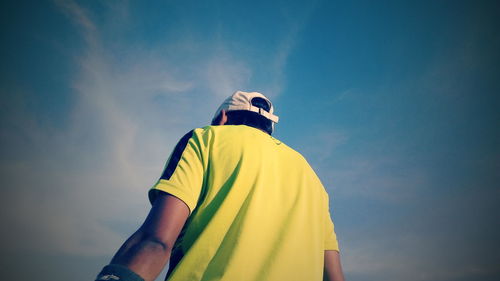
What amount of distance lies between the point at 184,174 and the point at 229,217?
434mm

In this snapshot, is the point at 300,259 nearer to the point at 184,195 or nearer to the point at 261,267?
the point at 261,267

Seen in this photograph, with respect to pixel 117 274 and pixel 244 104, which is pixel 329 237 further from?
pixel 117 274

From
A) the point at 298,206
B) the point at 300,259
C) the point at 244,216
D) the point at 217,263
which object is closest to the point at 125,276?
the point at 217,263

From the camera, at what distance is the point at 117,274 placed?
113cm

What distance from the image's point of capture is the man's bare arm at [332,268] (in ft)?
8.36

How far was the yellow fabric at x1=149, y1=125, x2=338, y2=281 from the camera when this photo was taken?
154cm

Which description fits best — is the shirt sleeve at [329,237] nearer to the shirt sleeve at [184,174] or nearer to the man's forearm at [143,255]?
the shirt sleeve at [184,174]

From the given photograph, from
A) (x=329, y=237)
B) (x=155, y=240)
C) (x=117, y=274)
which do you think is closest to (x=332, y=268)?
(x=329, y=237)

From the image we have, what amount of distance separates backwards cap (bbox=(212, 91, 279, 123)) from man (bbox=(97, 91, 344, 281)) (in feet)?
2.07

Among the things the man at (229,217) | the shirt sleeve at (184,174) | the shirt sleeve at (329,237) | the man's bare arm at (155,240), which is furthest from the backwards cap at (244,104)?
the man's bare arm at (155,240)

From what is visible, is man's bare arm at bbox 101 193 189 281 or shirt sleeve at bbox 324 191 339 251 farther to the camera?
shirt sleeve at bbox 324 191 339 251

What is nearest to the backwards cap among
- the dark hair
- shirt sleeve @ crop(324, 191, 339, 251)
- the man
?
the dark hair

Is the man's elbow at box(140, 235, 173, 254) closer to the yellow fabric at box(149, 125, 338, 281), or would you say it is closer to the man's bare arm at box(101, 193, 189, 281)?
the man's bare arm at box(101, 193, 189, 281)

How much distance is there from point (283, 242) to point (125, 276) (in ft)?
3.47
